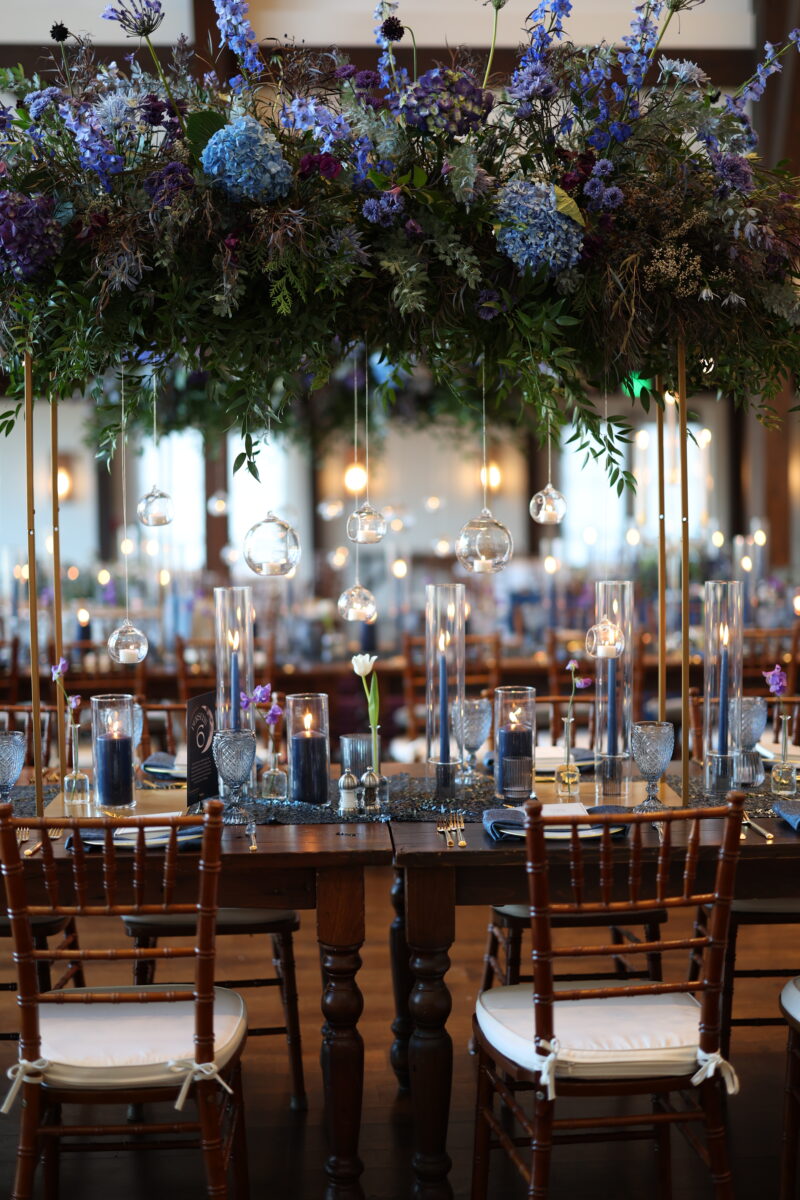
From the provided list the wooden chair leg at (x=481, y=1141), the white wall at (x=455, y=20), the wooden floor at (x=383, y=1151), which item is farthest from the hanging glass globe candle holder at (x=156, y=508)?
the white wall at (x=455, y=20)

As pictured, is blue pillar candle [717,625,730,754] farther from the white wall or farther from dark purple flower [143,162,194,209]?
the white wall

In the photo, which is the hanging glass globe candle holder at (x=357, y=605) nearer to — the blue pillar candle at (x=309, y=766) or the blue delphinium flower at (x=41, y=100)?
the blue pillar candle at (x=309, y=766)

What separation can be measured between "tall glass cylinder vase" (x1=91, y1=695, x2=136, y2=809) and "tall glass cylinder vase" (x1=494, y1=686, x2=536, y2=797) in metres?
0.86

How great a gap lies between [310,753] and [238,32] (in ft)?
5.25

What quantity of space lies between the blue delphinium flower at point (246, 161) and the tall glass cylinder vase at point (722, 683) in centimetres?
139

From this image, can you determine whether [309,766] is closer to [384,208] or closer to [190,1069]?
[190,1069]

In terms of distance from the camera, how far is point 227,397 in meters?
2.93

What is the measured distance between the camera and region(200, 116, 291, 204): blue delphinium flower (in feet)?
8.45

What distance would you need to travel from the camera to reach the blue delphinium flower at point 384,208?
→ 268cm

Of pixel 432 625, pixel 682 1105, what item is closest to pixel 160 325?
pixel 432 625

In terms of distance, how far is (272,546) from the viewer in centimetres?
288

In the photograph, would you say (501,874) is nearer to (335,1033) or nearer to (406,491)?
(335,1033)

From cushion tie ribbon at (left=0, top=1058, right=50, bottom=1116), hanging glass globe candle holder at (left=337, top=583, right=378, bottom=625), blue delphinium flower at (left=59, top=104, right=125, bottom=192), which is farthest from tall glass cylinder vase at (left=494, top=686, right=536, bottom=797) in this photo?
blue delphinium flower at (left=59, top=104, right=125, bottom=192)

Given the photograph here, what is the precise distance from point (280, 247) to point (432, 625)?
0.97 meters
